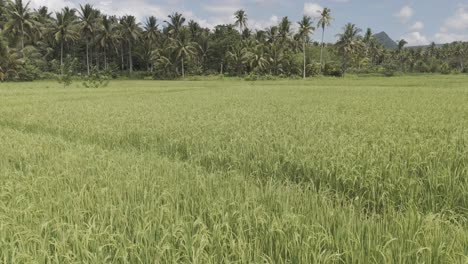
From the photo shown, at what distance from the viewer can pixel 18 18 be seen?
48.0m

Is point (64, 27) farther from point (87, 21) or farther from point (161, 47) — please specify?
point (161, 47)

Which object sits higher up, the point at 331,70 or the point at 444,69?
the point at 444,69

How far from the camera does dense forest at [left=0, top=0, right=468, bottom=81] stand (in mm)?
52375

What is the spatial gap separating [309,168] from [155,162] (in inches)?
95.0

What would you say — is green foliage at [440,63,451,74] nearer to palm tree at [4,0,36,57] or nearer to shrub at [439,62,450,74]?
shrub at [439,62,450,74]

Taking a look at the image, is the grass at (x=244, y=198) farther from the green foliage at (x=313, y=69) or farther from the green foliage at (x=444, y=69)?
the green foliage at (x=444, y=69)

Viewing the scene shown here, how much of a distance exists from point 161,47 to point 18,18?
68.9 ft

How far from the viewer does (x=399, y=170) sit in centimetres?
450

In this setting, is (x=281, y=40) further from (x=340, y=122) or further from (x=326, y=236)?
(x=326, y=236)

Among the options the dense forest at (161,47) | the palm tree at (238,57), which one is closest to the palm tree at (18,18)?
the dense forest at (161,47)

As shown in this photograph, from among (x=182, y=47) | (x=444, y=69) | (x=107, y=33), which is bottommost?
(x=444, y=69)

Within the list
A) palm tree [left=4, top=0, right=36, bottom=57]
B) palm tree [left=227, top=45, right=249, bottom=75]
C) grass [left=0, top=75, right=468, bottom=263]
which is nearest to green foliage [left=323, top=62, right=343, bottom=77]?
palm tree [left=227, top=45, right=249, bottom=75]

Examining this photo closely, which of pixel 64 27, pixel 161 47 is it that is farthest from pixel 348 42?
pixel 64 27

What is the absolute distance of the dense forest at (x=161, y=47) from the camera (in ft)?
172
